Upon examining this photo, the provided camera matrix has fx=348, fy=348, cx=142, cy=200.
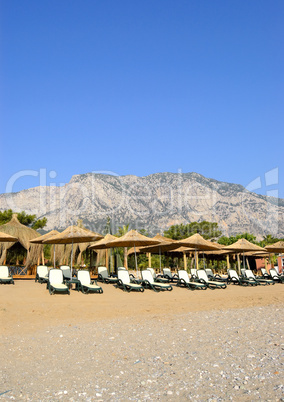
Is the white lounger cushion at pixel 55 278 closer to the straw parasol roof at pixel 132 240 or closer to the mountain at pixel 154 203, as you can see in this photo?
the straw parasol roof at pixel 132 240

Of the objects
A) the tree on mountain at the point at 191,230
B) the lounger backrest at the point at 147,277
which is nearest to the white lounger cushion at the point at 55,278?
the lounger backrest at the point at 147,277

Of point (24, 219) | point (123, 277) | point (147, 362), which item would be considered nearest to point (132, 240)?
point (123, 277)

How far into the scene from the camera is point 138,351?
506 centimetres

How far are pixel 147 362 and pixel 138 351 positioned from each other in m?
→ 0.54

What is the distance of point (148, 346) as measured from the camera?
17.5ft

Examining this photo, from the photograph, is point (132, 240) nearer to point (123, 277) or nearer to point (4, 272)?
point (123, 277)

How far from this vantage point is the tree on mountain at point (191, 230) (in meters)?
44.1

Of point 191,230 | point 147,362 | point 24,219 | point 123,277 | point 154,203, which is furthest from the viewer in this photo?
point 154,203

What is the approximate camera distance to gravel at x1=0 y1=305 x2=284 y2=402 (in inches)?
139

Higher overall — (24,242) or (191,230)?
(191,230)

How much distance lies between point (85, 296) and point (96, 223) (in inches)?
2783

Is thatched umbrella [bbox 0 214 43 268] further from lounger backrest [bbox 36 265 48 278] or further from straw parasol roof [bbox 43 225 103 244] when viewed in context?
straw parasol roof [bbox 43 225 103 244]

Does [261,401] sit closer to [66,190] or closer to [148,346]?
[148,346]

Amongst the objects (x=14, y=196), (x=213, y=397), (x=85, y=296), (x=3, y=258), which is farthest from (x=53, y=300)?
(x=14, y=196)
